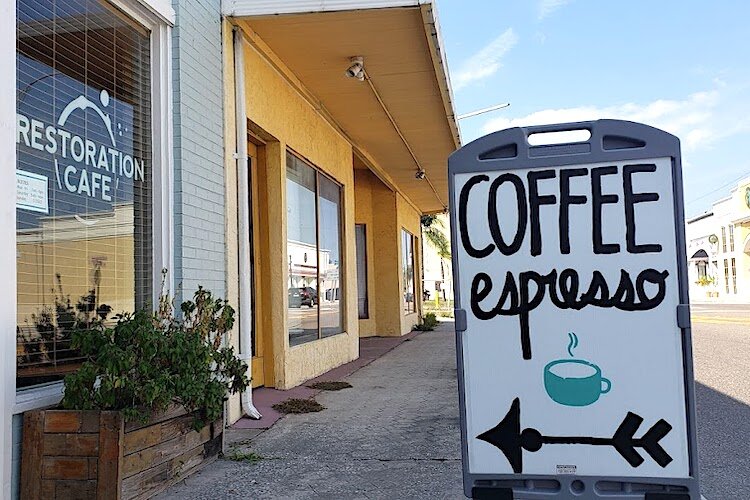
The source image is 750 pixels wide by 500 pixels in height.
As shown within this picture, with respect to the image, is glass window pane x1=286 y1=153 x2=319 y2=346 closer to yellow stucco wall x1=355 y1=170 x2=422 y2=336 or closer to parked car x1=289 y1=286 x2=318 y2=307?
parked car x1=289 y1=286 x2=318 y2=307

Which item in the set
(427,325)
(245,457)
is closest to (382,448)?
(245,457)

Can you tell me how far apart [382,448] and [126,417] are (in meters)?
2.45

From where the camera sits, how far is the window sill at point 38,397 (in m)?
4.25

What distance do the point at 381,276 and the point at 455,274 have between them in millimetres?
Result: 14385

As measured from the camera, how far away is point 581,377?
11.7 feet

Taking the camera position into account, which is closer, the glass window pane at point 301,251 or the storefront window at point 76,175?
the storefront window at point 76,175

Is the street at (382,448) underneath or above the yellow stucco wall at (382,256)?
underneath

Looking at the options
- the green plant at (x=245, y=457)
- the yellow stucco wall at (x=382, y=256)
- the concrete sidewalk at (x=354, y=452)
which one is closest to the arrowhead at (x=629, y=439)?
the concrete sidewalk at (x=354, y=452)

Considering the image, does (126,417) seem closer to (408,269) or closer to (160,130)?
(160,130)

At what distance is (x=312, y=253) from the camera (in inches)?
413

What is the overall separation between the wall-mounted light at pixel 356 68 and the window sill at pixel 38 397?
16.3 ft

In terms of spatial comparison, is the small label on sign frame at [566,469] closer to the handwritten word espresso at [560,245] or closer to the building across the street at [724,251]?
the handwritten word espresso at [560,245]

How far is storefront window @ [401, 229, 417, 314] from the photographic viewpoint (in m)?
19.4

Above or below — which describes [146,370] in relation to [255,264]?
below
